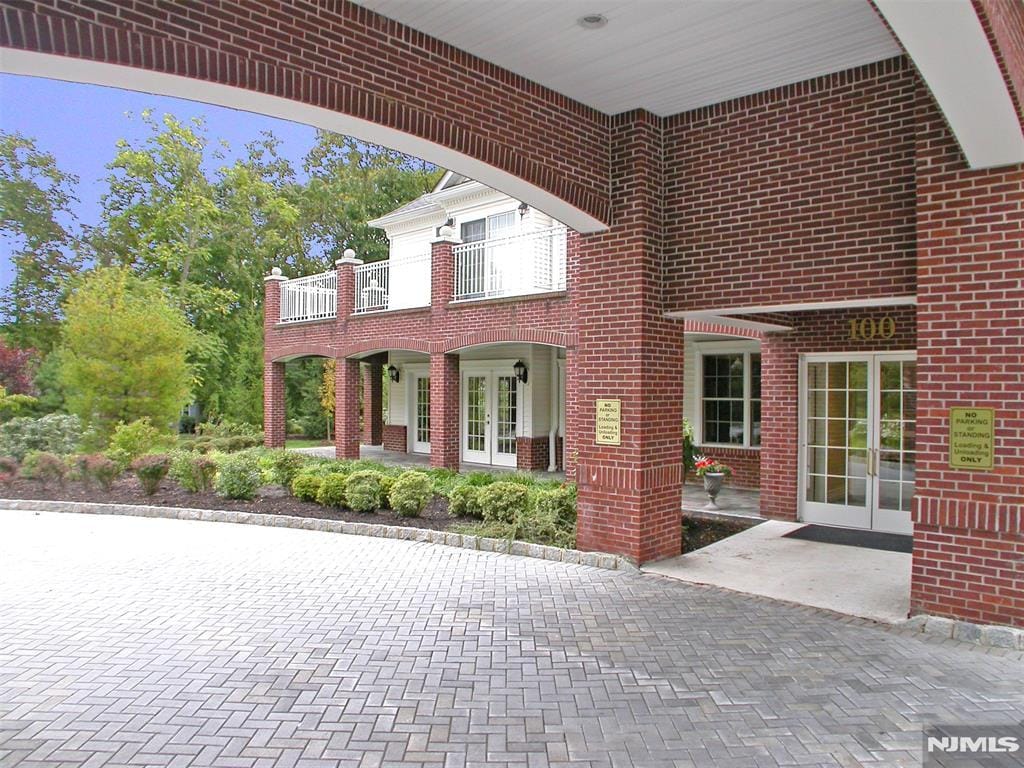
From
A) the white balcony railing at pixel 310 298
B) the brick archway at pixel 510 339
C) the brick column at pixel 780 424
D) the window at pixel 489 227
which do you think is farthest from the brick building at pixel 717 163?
the white balcony railing at pixel 310 298

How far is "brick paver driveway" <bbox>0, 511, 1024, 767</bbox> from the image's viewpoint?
3559mm

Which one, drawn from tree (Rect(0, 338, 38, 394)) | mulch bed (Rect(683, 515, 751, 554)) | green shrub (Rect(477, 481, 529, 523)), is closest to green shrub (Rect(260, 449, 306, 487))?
green shrub (Rect(477, 481, 529, 523))

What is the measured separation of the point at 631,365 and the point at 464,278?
26.3 feet

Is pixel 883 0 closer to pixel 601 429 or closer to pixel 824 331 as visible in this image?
pixel 601 429

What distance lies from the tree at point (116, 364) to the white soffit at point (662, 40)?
12638mm

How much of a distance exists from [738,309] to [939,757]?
4087 mm

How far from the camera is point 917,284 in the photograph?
536 centimetres

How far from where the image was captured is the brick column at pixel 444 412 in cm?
1398

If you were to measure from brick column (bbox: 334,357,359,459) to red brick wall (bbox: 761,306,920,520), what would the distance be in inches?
398

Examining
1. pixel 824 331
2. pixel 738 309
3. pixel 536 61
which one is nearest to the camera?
pixel 536 61

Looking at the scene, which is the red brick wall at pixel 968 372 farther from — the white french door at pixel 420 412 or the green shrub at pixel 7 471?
the white french door at pixel 420 412

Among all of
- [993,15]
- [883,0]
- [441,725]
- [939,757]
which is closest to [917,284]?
[993,15]

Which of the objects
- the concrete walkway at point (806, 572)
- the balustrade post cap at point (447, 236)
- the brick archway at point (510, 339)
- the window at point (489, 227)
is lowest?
the concrete walkway at point (806, 572)

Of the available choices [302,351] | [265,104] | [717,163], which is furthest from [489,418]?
[265,104]
